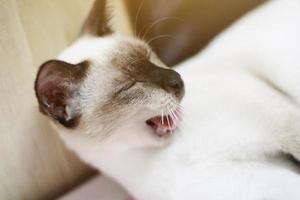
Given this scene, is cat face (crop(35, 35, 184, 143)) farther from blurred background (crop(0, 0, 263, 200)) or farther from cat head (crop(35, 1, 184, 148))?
blurred background (crop(0, 0, 263, 200))

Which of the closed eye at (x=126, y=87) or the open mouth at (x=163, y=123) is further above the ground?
the closed eye at (x=126, y=87)

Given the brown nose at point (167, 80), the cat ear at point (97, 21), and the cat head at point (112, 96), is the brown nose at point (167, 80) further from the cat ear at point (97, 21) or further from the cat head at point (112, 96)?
the cat ear at point (97, 21)

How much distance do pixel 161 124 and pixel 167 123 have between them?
15 millimetres

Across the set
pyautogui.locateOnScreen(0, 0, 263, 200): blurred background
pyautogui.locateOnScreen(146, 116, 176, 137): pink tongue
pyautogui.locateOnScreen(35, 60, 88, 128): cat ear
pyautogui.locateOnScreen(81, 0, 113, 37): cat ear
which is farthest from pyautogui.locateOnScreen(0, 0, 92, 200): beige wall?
pyautogui.locateOnScreen(146, 116, 176, 137): pink tongue

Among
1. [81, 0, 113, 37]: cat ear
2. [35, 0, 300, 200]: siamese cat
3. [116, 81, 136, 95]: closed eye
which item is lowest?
[35, 0, 300, 200]: siamese cat

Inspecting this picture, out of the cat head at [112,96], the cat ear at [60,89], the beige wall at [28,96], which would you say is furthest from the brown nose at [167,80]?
the beige wall at [28,96]

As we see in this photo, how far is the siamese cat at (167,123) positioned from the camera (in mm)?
971

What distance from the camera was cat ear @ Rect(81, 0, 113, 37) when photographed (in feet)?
3.65

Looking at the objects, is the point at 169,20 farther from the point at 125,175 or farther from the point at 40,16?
the point at 125,175

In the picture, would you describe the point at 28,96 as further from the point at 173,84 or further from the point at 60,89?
the point at 173,84

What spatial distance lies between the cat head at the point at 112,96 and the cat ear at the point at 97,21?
0.10 meters

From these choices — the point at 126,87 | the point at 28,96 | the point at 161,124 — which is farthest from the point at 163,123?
the point at 28,96

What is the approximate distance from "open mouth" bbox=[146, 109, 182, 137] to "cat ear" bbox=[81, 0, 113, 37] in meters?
0.26

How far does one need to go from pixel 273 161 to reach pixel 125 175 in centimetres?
33
